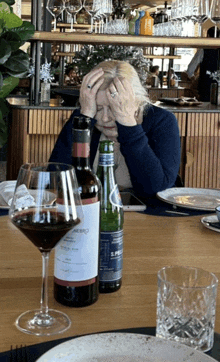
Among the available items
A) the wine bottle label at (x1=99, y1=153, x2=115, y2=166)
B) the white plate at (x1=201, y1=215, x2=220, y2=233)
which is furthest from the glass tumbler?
the white plate at (x1=201, y1=215, x2=220, y2=233)

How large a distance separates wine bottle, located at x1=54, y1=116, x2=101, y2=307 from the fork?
0.16m

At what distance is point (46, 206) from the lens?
2.77 feet

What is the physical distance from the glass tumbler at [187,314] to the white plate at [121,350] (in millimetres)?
73

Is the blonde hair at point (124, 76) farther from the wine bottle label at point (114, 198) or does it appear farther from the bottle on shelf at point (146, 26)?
the bottle on shelf at point (146, 26)

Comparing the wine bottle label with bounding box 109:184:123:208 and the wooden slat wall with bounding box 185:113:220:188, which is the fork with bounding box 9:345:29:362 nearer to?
the wine bottle label with bounding box 109:184:123:208

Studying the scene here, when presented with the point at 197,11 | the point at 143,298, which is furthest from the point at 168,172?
the point at 197,11

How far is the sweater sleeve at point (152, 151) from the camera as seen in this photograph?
209 centimetres

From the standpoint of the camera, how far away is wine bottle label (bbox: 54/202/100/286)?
93 centimetres

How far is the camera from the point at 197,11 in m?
4.12

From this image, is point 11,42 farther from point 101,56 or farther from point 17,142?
point 101,56

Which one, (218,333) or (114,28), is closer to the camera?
(218,333)

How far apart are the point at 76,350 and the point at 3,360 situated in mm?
106

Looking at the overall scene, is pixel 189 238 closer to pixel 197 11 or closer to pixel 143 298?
pixel 143 298

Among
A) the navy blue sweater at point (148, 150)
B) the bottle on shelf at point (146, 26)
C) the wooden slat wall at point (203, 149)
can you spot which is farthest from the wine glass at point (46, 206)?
the bottle on shelf at point (146, 26)
